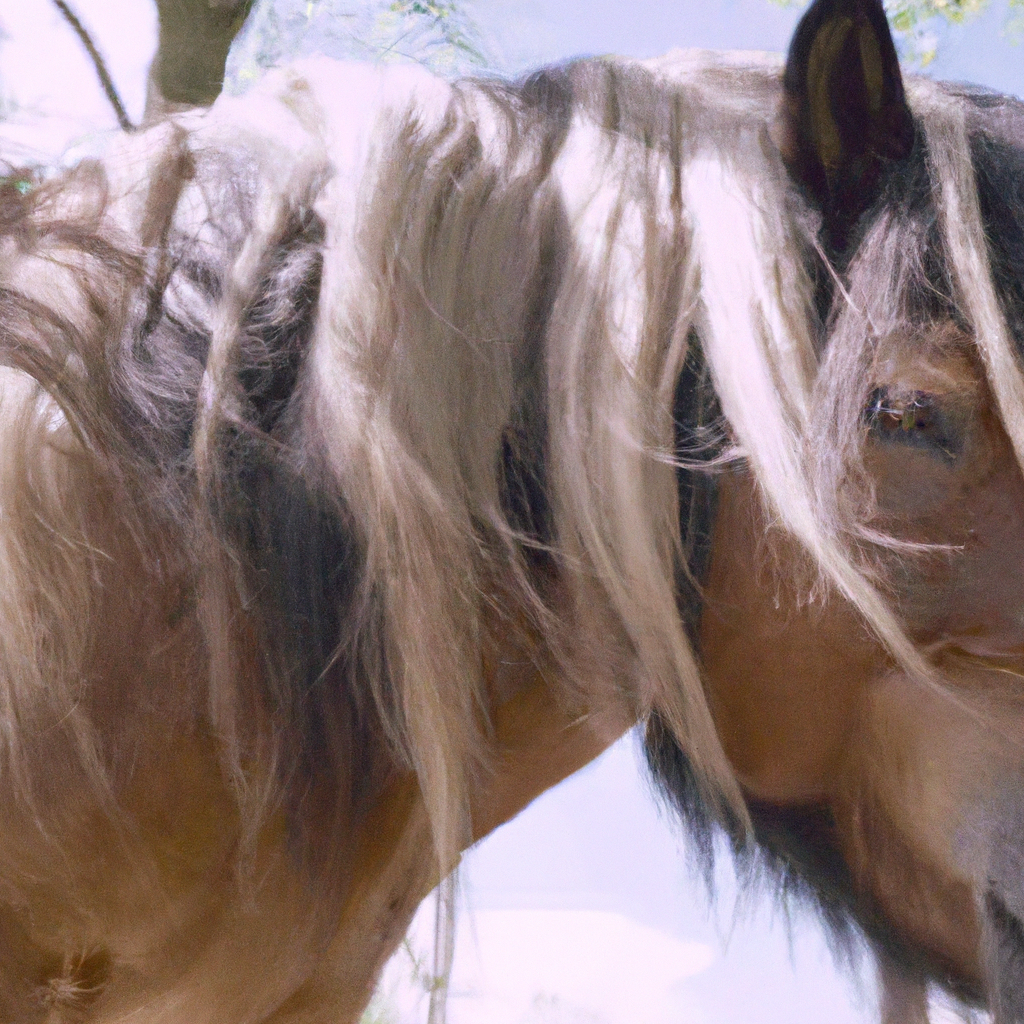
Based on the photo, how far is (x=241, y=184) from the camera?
53 cm

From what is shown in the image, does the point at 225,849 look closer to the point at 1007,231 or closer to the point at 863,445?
the point at 863,445

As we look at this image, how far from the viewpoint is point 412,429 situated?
18.6 inches

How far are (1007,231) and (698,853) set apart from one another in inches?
17.1

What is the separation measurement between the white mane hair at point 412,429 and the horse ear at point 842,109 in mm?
23

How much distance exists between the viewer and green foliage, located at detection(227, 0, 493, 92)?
29.7 inches

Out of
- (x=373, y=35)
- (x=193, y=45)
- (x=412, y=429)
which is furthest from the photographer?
(x=193, y=45)

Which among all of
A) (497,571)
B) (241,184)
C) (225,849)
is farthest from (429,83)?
(225,849)

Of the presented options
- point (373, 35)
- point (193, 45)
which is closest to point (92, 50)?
point (193, 45)

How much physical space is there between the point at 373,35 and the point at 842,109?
47 centimetres

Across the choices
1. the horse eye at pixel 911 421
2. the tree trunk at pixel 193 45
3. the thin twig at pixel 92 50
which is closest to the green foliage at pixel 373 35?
the tree trunk at pixel 193 45

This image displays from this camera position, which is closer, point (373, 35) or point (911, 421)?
point (911, 421)

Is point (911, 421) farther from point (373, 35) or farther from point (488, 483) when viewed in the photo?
point (373, 35)

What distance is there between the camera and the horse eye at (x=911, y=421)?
1.54ft

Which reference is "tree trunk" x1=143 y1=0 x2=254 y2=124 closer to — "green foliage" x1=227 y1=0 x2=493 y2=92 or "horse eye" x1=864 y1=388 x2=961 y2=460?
"green foliage" x1=227 y1=0 x2=493 y2=92
